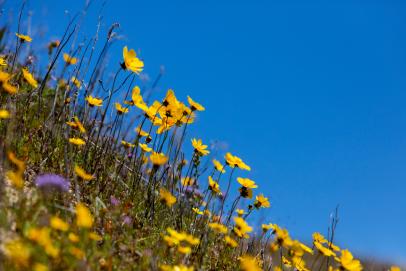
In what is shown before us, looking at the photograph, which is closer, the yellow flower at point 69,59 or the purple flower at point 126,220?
the purple flower at point 126,220

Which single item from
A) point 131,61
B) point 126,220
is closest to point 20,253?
point 126,220

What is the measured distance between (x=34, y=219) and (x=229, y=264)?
1706 mm

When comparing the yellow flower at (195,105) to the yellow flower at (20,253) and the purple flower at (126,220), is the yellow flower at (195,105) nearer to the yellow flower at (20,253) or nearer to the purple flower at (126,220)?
the purple flower at (126,220)

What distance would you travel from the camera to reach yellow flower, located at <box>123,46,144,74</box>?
11.6 feet

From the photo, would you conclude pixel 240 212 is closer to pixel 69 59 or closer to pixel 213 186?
pixel 213 186

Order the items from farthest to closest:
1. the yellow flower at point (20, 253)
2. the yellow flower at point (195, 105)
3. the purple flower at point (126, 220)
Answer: the yellow flower at point (195, 105) → the purple flower at point (126, 220) → the yellow flower at point (20, 253)

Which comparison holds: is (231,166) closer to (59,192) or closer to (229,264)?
(229,264)

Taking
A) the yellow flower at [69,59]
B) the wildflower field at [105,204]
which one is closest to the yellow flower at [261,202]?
the wildflower field at [105,204]

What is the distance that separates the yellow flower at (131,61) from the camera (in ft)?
11.6

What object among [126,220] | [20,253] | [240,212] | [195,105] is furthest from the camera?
[240,212]

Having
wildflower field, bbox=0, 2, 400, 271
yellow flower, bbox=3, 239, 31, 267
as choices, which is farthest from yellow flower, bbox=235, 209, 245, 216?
yellow flower, bbox=3, 239, 31, 267

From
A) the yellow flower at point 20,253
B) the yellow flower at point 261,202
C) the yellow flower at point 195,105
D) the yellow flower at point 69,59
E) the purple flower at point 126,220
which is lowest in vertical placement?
the yellow flower at point 20,253

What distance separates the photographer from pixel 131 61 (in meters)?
3.59

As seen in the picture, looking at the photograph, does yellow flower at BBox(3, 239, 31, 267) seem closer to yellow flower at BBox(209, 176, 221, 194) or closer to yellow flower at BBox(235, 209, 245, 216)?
yellow flower at BBox(209, 176, 221, 194)
